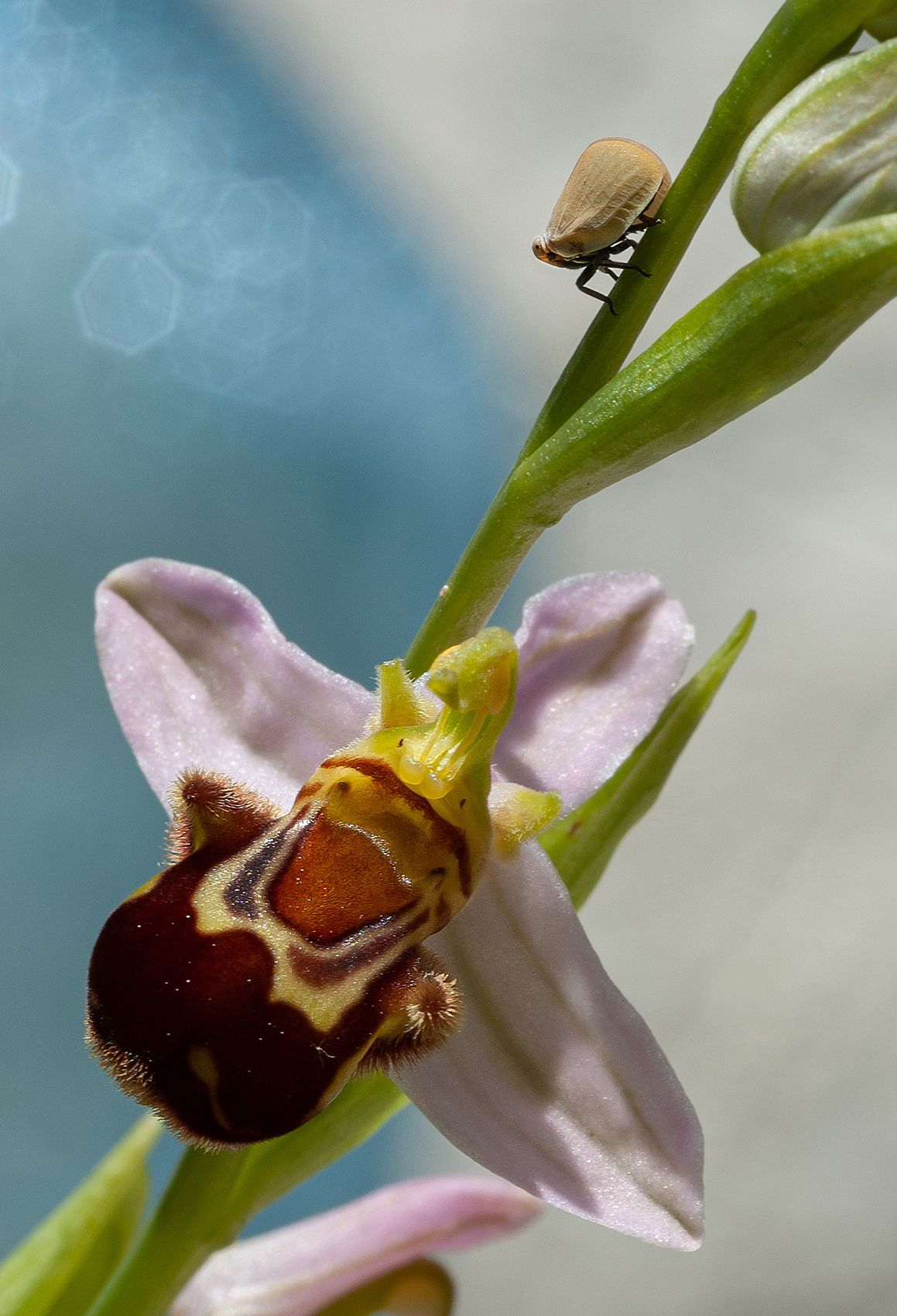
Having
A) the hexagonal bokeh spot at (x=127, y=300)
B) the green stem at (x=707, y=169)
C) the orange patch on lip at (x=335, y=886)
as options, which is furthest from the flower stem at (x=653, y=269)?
the hexagonal bokeh spot at (x=127, y=300)

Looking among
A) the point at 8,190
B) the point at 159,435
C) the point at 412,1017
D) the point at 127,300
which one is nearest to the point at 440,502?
the point at 159,435

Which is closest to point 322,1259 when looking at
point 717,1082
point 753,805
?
point 717,1082

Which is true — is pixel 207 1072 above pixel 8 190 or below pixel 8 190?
below

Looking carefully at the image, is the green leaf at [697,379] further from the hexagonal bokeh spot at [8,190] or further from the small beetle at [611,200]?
the hexagonal bokeh spot at [8,190]

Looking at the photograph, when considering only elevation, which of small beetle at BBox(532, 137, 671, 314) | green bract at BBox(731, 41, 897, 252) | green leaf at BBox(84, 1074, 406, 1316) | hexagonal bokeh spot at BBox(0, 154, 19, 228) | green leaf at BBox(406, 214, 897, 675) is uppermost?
hexagonal bokeh spot at BBox(0, 154, 19, 228)

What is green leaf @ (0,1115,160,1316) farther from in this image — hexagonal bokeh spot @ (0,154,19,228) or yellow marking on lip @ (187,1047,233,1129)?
hexagonal bokeh spot @ (0,154,19,228)

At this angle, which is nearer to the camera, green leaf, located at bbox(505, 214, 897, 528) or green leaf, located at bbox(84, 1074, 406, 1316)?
green leaf, located at bbox(505, 214, 897, 528)

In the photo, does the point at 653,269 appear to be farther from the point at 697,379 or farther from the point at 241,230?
the point at 241,230

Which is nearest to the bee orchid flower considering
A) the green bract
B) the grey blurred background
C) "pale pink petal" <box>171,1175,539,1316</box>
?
the green bract
